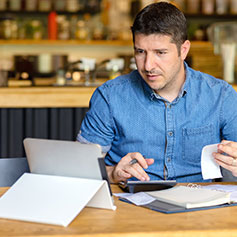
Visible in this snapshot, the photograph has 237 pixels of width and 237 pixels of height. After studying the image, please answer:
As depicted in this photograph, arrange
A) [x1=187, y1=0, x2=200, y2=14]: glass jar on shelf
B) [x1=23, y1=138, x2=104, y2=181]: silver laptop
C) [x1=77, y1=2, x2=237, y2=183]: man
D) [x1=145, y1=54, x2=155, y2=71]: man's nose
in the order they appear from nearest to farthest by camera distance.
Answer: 1. [x1=23, y1=138, x2=104, y2=181]: silver laptop
2. [x1=145, y1=54, x2=155, y2=71]: man's nose
3. [x1=77, y1=2, x2=237, y2=183]: man
4. [x1=187, y1=0, x2=200, y2=14]: glass jar on shelf

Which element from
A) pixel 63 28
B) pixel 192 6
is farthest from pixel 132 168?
pixel 192 6

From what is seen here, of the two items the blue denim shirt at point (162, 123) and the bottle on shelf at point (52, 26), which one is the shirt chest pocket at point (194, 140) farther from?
the bottle on shelf at point (52, 26)

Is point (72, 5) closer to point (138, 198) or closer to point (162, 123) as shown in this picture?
point (162, 123)

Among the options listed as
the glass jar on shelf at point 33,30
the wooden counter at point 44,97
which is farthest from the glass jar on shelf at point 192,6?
the wooden counter at point 44,97

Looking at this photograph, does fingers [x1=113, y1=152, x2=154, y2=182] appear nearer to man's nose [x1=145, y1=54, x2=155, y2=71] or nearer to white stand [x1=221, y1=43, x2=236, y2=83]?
man's nose [x1=145, y1=54, x2=155, y2=71]

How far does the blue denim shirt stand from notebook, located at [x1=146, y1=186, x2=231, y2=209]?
41 centimetres

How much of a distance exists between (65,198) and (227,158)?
58 centimetres

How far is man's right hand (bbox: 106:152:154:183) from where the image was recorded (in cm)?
169

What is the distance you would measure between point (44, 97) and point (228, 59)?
1.51 metres

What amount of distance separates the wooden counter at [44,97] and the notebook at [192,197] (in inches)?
79.4

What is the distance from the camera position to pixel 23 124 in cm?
362

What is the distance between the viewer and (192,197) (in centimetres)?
157

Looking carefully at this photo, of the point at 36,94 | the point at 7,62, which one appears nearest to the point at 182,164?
the point at 36,94

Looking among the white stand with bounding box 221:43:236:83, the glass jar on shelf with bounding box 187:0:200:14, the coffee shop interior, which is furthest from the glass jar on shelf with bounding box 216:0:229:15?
the white stand with bounding box 221:43:236:83
